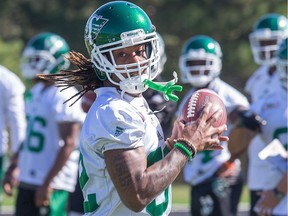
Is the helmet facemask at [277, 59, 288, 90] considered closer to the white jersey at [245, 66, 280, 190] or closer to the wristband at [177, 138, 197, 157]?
the white jersey at [245, 66, 280, 190]

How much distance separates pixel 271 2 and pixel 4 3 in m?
6.26

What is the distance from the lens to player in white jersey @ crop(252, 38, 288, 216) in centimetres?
599

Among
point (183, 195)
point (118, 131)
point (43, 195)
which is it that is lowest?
point (183, 195)

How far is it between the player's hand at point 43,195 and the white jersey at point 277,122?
1.81 meters

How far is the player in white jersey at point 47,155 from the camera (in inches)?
287

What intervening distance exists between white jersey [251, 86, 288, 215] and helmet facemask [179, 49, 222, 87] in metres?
1.30

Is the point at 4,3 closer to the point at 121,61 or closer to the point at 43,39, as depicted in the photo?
the point at 43,39

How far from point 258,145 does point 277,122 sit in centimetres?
138

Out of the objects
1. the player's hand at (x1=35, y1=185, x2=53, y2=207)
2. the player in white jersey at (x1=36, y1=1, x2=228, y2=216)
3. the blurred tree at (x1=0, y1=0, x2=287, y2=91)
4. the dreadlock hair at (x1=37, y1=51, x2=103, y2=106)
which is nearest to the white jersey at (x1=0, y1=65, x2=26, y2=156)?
the player's hand at (x1=35, y1=185, x2=53, y2=207)

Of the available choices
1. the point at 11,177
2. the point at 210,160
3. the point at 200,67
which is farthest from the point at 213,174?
the point at 11,177

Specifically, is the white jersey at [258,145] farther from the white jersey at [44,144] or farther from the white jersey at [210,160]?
the white jersey at [44,144]

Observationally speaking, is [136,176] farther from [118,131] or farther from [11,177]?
[11,177]

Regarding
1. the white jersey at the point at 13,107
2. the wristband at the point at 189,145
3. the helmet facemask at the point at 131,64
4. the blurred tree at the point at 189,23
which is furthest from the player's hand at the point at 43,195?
the blurred tree at the point at 189,23

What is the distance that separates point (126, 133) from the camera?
12.3 ft
